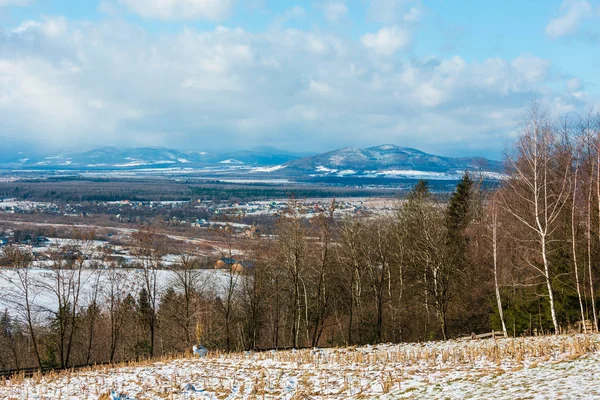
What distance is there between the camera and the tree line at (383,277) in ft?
76.8

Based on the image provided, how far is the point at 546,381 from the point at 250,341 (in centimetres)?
2167

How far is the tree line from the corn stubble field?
7.91 meters

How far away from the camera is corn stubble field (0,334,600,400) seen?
10.5 m

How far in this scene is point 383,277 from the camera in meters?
31.6

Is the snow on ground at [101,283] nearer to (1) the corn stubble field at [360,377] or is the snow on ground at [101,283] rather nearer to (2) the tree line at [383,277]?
(2) the tree line at [383,277]

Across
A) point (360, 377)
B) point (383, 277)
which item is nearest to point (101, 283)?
point (383, 277)

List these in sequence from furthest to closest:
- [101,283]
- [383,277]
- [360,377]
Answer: [101,283]
[383,277]
[360,377]

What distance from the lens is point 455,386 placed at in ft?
36.2

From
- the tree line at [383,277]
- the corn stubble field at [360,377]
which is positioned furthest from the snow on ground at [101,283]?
the corn stubble field at [360,377]

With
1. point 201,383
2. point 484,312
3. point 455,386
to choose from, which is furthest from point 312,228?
point 455,386

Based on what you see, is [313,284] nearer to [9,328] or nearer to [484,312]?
[484,312]

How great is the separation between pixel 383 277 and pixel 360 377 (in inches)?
743

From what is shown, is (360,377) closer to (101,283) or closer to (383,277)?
(383,277)

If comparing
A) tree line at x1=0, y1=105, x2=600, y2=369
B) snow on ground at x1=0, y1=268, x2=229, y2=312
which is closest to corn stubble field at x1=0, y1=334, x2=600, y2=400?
tree line at x1=0, y1=105, x2=600, y2=369
